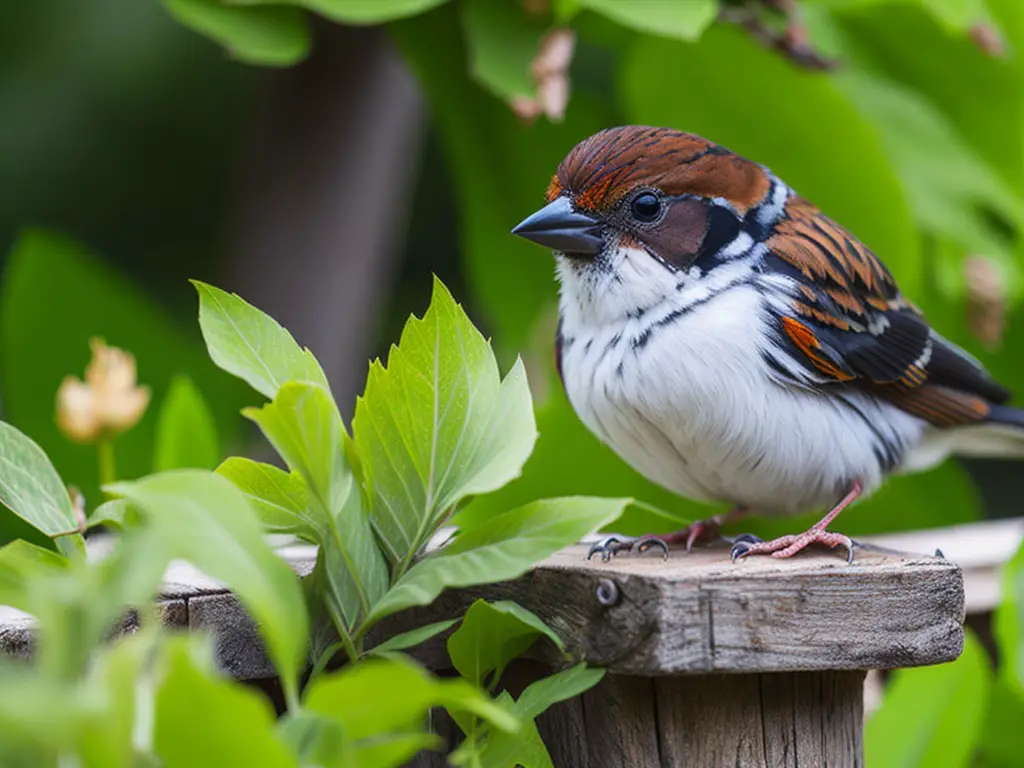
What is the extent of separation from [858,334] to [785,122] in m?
0.75

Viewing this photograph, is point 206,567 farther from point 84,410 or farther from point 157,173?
point 157,173

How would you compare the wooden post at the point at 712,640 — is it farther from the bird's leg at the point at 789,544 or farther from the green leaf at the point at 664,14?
the green leaf at the point at 664,14

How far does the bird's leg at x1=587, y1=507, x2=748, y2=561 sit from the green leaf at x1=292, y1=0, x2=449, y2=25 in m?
0.86

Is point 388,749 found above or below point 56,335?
above

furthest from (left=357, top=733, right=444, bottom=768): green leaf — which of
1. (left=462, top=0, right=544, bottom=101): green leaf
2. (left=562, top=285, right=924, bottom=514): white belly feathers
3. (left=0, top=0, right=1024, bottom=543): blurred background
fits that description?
(left=462, top=0, right=544, bottom=101): green leaf

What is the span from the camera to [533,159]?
2559mm

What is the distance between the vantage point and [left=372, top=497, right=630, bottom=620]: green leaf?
3.66 feet

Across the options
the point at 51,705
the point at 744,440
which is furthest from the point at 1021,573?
the point at 51,705

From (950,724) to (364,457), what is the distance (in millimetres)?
959

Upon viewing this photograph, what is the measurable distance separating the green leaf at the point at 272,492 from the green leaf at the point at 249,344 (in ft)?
0.23

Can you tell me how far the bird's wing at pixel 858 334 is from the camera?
5.62 ft

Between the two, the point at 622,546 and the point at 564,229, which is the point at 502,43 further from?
the point at 622,546

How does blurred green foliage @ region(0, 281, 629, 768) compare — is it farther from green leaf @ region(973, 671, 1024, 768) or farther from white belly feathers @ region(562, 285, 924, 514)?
green leaf @ region(973, 671, 1024, 768)

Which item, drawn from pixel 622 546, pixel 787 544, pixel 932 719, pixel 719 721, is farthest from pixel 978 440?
pixel 719 721
